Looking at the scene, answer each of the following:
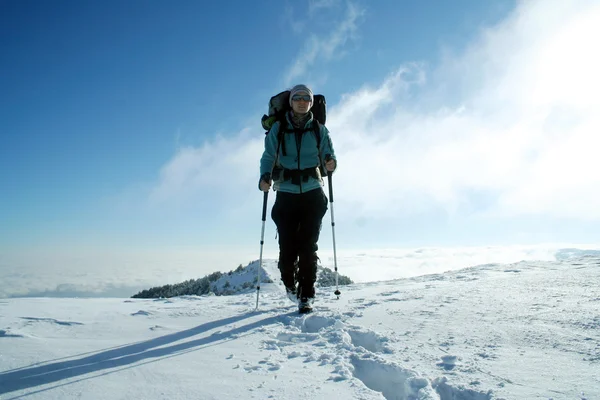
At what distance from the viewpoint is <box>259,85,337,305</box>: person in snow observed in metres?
4.96

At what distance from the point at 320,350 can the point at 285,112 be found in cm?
358

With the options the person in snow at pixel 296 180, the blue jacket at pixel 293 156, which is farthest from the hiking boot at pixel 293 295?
the blue jacket at pixel 293 156

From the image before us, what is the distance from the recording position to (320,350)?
9.05 feet

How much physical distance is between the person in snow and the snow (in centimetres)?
89

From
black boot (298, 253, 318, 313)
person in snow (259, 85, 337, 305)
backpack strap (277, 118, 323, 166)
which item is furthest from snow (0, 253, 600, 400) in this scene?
backpack strap (277, 118, 323, 166)

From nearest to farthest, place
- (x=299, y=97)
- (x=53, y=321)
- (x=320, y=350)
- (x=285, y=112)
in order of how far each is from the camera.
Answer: (x=320, y=350), (x=53, y=321), (x=299, y=97), (x=285, y=112)

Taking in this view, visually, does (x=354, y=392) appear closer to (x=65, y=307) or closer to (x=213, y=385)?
(x=213, y=385)

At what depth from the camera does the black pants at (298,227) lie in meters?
4.89

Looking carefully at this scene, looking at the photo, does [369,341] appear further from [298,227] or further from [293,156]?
[293,156]

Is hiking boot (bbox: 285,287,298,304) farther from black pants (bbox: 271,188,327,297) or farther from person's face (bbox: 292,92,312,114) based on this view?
person's face (bbox: 292,92,312,114)

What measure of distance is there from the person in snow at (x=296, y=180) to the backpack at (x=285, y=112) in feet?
0.20

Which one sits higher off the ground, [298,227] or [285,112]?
[285,112]

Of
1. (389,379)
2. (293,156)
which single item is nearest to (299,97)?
(293,156)

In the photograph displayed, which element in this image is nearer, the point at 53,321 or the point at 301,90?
the point at 53,321
